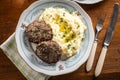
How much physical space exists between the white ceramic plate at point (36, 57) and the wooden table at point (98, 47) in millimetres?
71

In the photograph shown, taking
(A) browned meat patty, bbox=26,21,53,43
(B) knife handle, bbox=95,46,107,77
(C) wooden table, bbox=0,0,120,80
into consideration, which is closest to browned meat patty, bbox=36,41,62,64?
(A) browned meat patty, bbox=26,21,53,43

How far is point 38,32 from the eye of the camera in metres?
1.77

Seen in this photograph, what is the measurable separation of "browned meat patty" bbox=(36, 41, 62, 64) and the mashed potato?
52 mm

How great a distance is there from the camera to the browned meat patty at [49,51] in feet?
5.66

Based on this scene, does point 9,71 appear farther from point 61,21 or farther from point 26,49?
point 61,21

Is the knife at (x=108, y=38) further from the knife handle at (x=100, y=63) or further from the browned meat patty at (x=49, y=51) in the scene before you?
the browned meat patty at (x=49, y=51)

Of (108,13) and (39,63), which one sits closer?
(39,63)

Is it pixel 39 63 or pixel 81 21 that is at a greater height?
pixel 81 21

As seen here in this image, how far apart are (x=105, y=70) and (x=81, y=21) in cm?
33

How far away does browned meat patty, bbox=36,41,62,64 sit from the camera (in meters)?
1.73

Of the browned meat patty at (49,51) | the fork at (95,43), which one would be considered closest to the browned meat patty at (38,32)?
the browned meat patty at (49,51)

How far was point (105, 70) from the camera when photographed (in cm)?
184

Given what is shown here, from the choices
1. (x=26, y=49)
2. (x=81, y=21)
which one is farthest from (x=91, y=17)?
(x=26, y=49)

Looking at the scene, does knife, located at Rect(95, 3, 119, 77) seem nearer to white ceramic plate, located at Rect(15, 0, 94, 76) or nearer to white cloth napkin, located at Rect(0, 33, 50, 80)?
white ceramic plate, located at Rect(15, 0, 94, 76)
